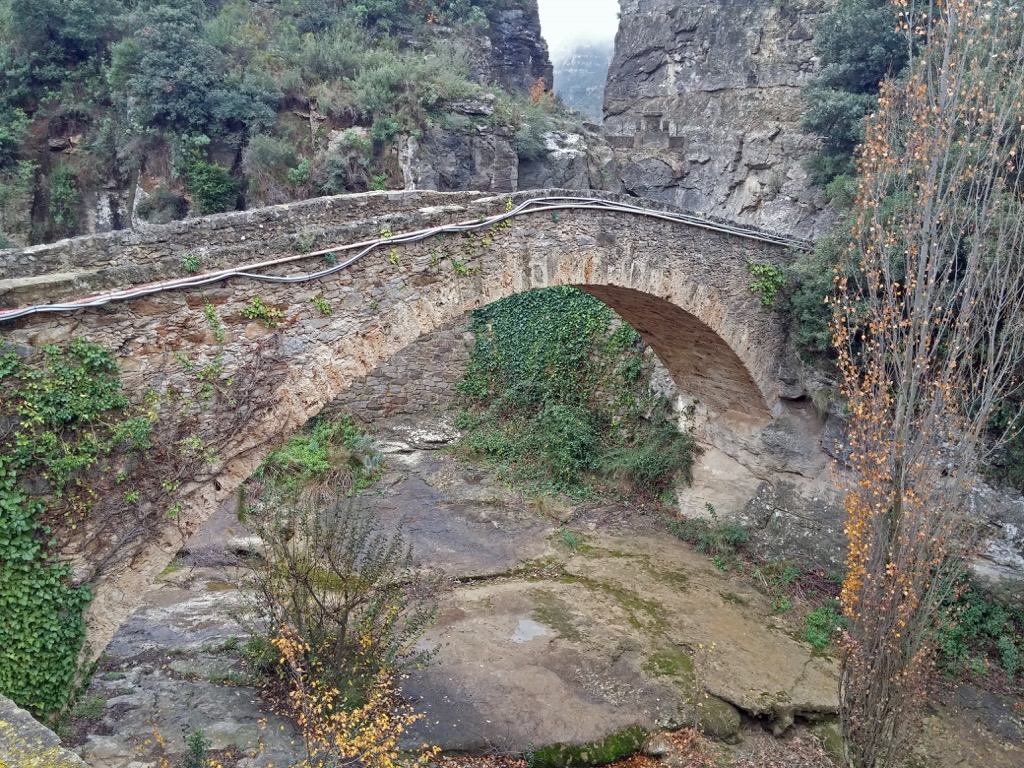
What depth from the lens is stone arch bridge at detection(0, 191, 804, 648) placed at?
16.3 ft

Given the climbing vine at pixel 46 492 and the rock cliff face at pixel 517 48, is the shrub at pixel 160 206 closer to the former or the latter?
the rock cliff face at pixel 517 48

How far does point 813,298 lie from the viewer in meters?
8.93

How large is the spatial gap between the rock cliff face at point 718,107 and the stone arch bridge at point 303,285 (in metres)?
6.59

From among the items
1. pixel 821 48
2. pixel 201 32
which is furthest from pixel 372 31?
pixel 821 48

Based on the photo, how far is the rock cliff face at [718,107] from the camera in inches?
569

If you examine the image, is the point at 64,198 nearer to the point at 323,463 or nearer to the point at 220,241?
the point at 323,463

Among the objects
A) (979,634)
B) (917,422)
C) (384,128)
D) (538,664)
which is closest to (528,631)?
(538,664)

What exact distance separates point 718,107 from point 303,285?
13.6 m

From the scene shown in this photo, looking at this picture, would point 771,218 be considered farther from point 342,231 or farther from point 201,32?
point 201,32

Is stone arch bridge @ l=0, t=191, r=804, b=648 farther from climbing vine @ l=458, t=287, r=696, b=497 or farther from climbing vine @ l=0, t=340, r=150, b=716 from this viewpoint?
climbing vine @ l=458, t=287, r=696, b=497

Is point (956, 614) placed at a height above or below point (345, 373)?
below

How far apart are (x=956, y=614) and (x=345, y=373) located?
7.42m

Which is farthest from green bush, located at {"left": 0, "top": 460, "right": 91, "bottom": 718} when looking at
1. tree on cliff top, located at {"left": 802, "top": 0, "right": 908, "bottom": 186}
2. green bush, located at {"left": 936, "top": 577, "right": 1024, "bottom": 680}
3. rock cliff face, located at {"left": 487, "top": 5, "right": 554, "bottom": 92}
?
rock cliff face, located at {"left": 487, "top": 5, "right": 554, "bottom": 92}

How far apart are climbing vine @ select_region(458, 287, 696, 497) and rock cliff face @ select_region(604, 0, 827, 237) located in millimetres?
4718
